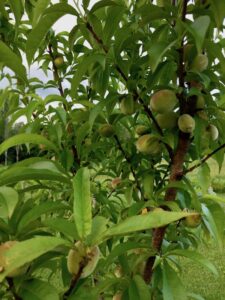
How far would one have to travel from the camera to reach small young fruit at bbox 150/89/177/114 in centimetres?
81

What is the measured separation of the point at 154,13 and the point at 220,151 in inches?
12.9

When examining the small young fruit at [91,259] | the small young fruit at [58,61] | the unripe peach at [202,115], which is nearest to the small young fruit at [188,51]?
the unripe peach at [202,115]

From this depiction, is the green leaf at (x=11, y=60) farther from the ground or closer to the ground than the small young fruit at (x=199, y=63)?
closer to the ground

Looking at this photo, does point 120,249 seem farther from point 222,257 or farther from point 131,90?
point 222,257

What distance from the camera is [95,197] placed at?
118cm

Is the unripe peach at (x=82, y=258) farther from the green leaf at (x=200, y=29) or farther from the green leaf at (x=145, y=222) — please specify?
the green leaf at (x=200, y=29)

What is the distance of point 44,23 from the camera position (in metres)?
0.72

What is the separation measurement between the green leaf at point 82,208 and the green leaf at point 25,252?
44mm

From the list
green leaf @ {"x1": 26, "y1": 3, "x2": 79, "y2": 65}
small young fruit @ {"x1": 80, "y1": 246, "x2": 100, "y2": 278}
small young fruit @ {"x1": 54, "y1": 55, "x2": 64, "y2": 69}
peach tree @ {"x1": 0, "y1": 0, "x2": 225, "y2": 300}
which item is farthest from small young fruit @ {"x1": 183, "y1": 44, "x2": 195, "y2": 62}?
small young fruit @ {"x1": 54, "y1": 55, "x2": 64, "y2": 69}

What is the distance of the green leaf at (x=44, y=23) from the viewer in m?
0.71

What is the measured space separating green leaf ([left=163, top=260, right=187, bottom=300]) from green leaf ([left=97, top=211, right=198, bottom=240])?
25 cm

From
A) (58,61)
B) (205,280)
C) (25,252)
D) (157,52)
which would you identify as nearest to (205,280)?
(205,280)

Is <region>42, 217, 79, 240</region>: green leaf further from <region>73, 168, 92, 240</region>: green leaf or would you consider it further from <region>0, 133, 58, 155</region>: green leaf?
<region>0, 133, 58, 155</region>: green leaf

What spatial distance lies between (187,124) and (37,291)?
0.40 metres
